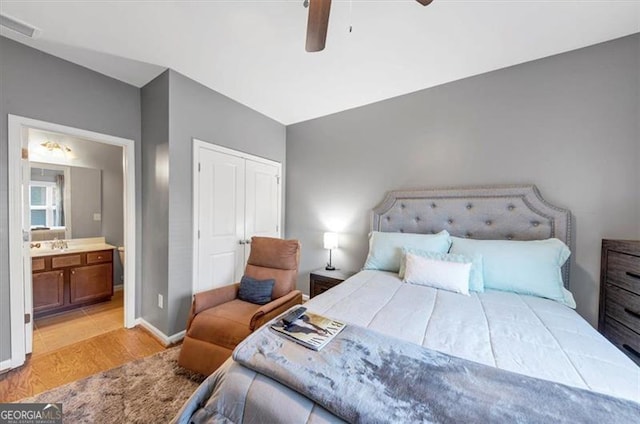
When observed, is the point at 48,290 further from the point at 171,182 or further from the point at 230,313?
the point at 230,313

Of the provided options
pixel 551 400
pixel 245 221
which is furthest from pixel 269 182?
pixel 551 400

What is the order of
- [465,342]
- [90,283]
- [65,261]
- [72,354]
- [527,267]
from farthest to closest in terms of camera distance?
[90,283] → [65,261] → [72,354] → [527,267] → [465,342]

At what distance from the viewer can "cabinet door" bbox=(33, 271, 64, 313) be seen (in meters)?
2.60

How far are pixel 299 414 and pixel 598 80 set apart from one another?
304 centimetres

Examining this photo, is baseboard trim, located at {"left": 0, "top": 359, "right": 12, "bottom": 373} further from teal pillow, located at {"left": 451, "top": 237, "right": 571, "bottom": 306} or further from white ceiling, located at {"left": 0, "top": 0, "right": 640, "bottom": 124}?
teal pillow, located at {"left": 451, "top": 237, "right": 571, "bottom": 306}

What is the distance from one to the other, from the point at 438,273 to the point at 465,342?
785 mm

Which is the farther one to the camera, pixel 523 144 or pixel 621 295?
pixel 523 144

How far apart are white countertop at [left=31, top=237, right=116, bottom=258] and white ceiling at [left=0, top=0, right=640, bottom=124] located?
2.21 metres

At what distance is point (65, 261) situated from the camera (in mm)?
2818

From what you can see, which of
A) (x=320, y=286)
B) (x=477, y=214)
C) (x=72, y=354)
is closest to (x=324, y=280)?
(x=320, y=286)

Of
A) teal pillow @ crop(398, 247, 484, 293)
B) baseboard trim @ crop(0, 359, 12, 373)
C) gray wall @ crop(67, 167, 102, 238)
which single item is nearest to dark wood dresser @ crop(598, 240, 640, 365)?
teal pillow @ crop(398, 247, 484, 293)

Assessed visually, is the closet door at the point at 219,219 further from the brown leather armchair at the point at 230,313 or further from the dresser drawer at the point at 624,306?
the dresser drawer at the point at 624,306

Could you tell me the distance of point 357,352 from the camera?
0.94 m

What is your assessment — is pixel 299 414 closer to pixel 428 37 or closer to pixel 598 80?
pixel 428 37
